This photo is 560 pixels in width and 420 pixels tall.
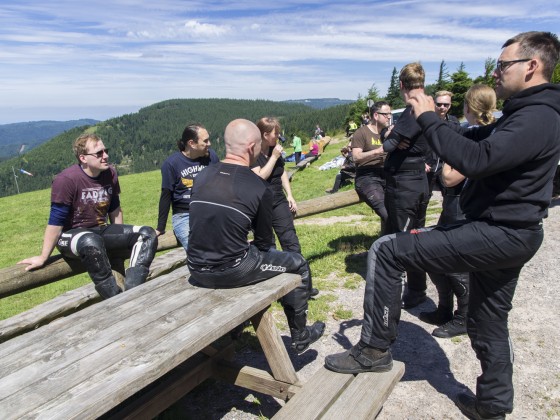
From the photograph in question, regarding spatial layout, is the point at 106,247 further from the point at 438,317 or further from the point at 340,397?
the point at 438,317

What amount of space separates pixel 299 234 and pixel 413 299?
413 cm

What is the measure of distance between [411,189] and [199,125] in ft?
7.70

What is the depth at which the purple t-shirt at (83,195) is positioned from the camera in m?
3.84

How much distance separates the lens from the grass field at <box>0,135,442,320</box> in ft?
19.9

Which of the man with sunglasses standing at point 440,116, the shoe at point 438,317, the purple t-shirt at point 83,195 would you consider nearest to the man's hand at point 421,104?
the man with sunglasses standing at point 440,116

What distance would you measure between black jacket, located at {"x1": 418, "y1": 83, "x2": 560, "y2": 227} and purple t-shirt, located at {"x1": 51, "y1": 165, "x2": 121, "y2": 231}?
2926mm

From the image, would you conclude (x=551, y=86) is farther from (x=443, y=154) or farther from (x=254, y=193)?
(x=254, y=193)

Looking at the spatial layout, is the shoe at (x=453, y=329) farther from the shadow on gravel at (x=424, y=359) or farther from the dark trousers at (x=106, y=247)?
the dark trousers at (x=106, y=247)

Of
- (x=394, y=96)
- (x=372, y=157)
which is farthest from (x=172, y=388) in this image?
(x=394, y=96)

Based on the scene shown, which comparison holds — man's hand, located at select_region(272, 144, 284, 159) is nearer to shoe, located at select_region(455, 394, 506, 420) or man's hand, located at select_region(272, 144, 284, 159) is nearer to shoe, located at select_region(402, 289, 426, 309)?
shoe, located at select_region(402, 289, 426, 309)

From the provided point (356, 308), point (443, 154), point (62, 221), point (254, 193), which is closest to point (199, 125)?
point (62, 221)

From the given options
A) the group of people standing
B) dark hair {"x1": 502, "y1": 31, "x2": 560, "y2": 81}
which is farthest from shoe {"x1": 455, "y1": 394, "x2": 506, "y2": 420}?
dark hair {"x1": 502, "y1": 31, "x2": 560, "y2": 81}

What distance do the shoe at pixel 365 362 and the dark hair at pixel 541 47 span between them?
75.6 inches

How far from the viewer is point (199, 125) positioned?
4855 millimetres
